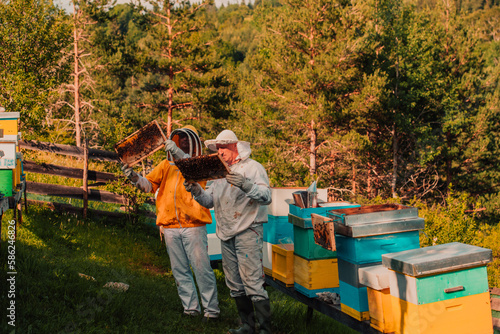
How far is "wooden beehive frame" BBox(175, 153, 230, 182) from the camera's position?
11.2 ft

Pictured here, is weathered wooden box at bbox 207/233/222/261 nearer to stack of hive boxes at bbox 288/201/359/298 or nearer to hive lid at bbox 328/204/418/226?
stack of hive boxes at bbox 288/201/359/298

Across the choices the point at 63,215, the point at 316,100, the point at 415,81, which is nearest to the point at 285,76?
the point at 316,100

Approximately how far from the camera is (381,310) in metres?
3.11

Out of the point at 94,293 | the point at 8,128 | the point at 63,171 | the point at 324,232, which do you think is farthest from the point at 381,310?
the point at 63,171

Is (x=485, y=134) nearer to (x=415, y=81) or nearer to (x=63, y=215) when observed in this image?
(x=415, y=81)

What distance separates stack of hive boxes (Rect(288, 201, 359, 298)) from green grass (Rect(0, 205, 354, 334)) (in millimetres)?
916

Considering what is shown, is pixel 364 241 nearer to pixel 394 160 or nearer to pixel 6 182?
pixel 6 182

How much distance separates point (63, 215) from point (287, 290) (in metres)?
5.41

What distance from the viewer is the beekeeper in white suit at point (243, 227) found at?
3.84 m

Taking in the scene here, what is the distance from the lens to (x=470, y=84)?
69.9 feet

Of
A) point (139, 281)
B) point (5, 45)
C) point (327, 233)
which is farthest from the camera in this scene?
point (5, 45)

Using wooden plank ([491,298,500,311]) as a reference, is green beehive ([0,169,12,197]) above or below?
above

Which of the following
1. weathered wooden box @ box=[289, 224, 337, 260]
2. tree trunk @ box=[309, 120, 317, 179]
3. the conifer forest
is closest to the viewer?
weathered wooden box @ box=[289, 224, 337, 260]

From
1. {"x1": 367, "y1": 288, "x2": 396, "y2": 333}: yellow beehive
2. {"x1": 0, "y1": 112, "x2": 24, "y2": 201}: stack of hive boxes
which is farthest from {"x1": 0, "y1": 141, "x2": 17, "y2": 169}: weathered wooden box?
{"x1": 367, "y1": 288, "x2": 396, "y2": 333}: yellow beehive
